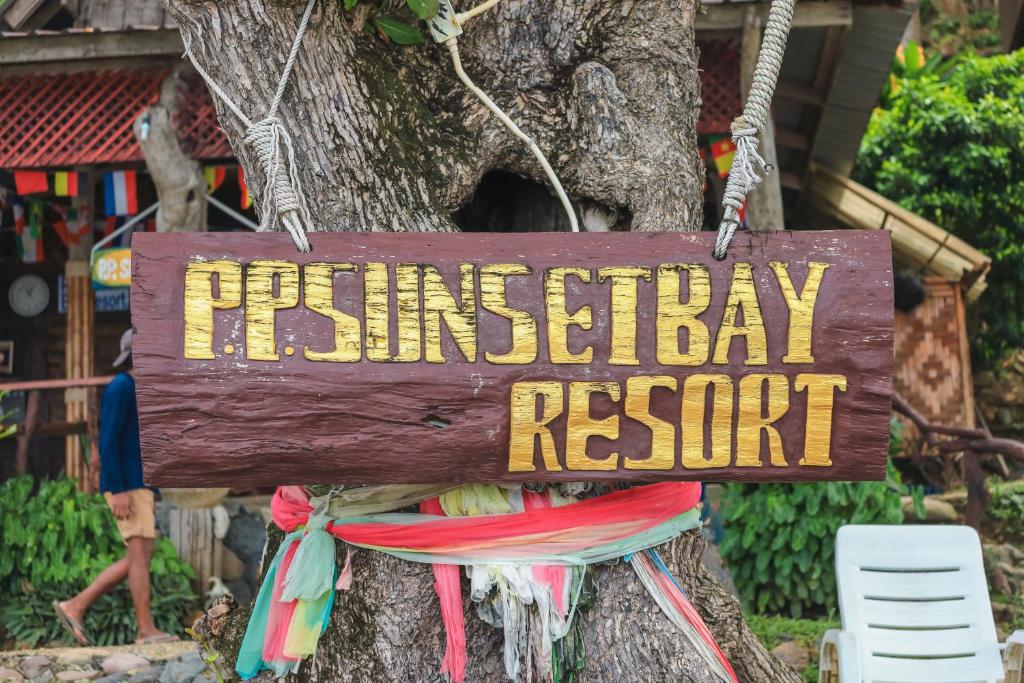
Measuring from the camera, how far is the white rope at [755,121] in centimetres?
250

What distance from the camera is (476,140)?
3041 millimetres

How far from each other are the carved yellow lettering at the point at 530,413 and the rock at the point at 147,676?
2.78 meters

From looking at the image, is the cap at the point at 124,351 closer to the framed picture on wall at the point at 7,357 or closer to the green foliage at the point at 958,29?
the framed picture on wall at the point at 7,357

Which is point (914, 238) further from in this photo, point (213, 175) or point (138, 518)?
point (138, 518)

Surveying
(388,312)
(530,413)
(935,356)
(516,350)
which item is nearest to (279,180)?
(388,312)

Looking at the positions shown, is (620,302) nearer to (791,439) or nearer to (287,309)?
(791,439)

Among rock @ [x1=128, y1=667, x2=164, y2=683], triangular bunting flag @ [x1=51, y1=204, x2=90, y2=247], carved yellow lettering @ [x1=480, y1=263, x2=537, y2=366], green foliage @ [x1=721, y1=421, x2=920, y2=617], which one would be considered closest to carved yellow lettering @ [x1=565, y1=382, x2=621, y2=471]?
carved yellow lettering @ [x1=480, y1=263, x2=537, y2=366]

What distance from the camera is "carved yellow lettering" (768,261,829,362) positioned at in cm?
243

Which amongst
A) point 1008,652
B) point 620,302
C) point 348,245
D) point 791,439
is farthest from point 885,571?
point 348,245

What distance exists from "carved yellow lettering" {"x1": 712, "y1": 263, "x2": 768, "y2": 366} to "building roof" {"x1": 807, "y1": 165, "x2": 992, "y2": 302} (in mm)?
7452

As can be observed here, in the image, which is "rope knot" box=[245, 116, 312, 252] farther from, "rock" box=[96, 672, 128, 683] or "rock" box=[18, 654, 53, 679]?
"rock" box=[18, 654, 53, 679]

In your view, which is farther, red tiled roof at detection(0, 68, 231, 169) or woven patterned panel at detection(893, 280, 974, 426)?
woven patterned panel at detection(893, 280, 974, 426)

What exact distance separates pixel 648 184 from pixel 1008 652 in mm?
2712

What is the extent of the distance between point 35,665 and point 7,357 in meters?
6.09
